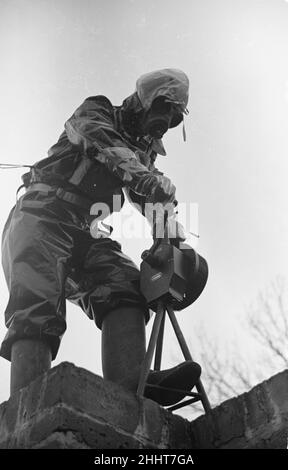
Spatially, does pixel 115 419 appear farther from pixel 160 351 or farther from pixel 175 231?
pixel 175 231

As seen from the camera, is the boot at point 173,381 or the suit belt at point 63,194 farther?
the suit belt at point 63,194

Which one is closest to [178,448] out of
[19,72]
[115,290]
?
[115,290]

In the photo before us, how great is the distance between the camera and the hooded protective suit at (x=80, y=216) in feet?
15.1

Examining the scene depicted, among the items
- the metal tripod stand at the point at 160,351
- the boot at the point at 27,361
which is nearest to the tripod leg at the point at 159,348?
the metal tripod stand at the point at 160,351

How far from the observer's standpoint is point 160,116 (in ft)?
17.4

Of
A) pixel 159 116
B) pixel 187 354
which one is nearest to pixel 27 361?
pixel 187 354

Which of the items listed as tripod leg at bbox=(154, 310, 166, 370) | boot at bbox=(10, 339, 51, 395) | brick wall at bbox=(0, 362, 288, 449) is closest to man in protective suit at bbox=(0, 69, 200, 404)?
boot at bbox=(10, 339, 51, 395)

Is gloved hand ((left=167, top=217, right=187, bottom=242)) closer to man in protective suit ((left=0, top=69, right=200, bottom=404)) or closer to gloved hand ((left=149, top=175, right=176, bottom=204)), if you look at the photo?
man in protective suit ((left=0, top=69, right=200, bottom=404))

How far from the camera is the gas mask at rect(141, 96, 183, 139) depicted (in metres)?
5.26

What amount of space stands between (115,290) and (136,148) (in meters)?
1.13

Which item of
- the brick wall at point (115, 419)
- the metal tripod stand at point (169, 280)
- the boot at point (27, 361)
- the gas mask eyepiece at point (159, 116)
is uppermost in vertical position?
the gas mask eyepiece at point (159, 116)

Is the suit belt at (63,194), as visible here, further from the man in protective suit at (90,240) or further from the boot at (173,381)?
the boot at (173,381)

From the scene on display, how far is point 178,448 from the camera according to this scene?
13.0ft

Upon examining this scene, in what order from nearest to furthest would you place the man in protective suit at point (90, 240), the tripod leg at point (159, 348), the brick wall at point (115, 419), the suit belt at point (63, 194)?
the brick wall at point (115, 419)
the man in protective suit at point (90, 240)
the tripod leg at point (159, 348)
the suit belt at point (63, 194)
